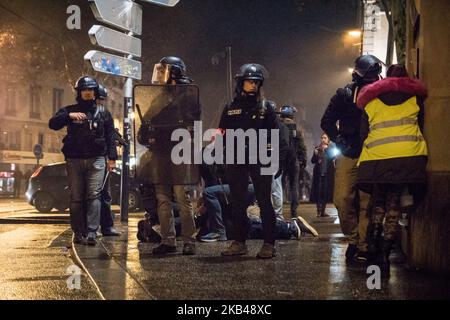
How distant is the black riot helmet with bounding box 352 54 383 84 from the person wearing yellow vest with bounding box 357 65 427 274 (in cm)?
66

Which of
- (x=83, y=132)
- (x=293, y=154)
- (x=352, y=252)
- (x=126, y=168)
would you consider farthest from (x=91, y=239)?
(x=126, y=168)

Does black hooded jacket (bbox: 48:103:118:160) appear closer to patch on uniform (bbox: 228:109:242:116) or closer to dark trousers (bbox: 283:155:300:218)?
patch on uniform (bbox: 228:109:242:116)

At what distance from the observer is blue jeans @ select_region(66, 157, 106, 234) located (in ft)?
25.6

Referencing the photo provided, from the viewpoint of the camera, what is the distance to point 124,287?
4598mm

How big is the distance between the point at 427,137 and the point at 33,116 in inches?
2057

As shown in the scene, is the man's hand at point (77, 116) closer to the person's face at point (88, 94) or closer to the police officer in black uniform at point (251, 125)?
the person's face at point (88, 94)

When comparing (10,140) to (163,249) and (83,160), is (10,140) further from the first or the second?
(163,249)

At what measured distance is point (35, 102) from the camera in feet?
180

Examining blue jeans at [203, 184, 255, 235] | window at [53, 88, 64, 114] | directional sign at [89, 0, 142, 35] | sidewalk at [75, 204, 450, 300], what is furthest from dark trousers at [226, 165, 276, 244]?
window at [53, 88, 64, 114]

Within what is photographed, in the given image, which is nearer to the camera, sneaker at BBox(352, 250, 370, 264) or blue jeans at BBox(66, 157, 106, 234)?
sneaker at BBox(352, 250, 370, 264)

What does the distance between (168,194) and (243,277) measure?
205cm

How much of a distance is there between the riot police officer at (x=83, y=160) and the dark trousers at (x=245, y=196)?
201 cm

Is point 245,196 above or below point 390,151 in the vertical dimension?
below
